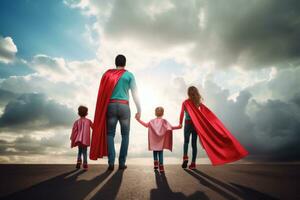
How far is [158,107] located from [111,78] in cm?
157

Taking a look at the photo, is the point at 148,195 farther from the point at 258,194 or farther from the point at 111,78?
the point at 111,78

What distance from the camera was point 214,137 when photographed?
25.3 feet

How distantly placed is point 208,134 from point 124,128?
2281 millimetres

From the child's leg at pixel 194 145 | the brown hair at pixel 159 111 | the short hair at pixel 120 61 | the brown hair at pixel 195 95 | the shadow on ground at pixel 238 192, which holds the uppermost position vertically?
the short hair at pixel 120 61

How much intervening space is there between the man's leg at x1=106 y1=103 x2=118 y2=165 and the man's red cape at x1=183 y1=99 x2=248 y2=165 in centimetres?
224

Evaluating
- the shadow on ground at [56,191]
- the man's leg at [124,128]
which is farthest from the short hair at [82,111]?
the shadow on ground at [56,191]

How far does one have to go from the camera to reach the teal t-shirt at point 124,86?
7.11m

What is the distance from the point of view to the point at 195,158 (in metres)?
7.95

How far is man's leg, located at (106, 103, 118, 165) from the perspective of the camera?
6879 millimetres

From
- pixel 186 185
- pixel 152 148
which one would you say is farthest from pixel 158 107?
pixel 186 185

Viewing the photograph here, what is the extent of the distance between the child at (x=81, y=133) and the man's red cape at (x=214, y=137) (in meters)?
2.80

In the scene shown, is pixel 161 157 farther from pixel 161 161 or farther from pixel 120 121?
pixel 120 121

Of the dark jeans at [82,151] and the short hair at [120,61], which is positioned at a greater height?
the short hair at [120,61]

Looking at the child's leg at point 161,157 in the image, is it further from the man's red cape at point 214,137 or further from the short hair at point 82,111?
the short hair at point 82,111
